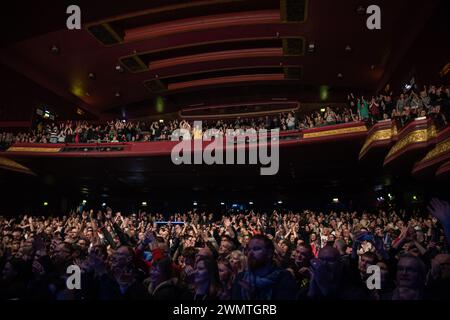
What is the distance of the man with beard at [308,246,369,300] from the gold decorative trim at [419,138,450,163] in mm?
4991

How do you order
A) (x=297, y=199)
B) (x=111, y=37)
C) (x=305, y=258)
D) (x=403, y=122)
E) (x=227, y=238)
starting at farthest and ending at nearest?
(x=297, y=199) → (x=111, y=37) → (x=403, y=122) → (x=227, y=238) → (x=305, y=258)

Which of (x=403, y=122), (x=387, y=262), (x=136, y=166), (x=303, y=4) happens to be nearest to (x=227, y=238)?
(x=387, y=262)

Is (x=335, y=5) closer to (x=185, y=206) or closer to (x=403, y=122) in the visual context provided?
(x=403, y=122)

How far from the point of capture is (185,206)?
52.2 ft

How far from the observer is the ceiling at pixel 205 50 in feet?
28.2

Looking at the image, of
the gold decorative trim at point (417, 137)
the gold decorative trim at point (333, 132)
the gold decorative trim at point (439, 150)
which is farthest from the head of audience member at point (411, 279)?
the gold decorative trim at point (333, 132)

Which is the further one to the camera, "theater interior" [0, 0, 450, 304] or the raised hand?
"theater interior" [0, 0, 450, 304]

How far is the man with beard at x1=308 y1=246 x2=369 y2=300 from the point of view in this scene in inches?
77.0

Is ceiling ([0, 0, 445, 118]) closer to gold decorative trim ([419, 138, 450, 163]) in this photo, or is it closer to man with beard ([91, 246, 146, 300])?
gold decorative trim ([419, 138, 450, 163])

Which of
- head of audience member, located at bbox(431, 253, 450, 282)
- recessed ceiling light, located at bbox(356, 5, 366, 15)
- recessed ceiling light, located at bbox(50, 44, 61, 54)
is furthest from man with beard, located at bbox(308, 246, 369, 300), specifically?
recessed ceiling light, located at bbox(50, 44, 61, 54)

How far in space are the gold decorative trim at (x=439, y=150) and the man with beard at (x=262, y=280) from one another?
536 centimetres

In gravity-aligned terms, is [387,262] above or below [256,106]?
below
